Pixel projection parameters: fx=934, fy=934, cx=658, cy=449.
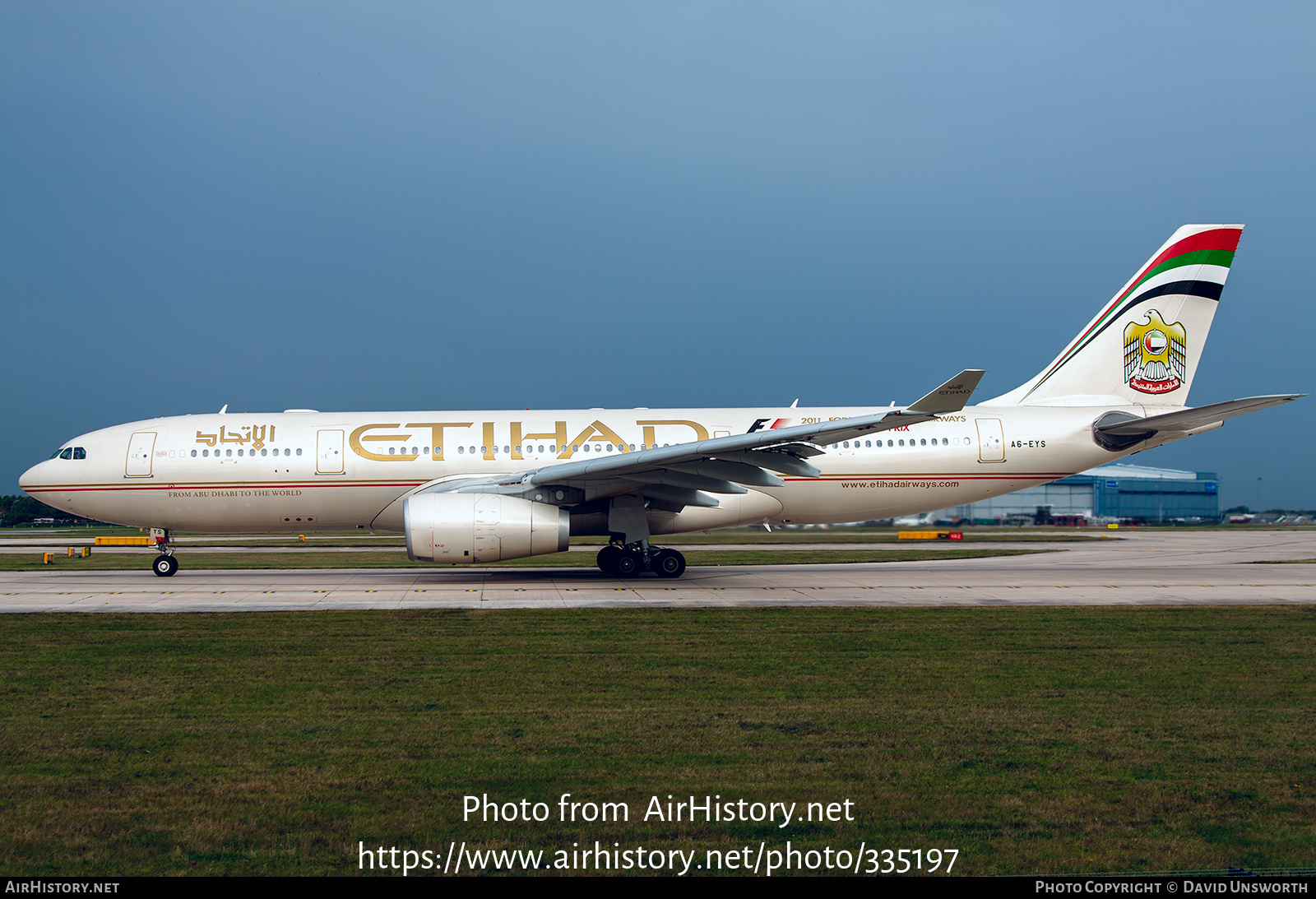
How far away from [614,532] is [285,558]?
13028 mm

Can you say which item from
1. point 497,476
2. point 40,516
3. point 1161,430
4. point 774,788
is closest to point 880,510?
point 1161,430

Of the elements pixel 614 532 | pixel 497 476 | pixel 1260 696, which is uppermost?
pixel 497 476

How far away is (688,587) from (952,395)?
5.54 meters

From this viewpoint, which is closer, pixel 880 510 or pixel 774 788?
pixel 774 788

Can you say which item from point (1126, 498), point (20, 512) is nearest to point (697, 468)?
point (20, 512)

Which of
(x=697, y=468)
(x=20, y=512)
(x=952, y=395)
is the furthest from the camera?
(x=20, y=512)

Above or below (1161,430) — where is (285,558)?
below

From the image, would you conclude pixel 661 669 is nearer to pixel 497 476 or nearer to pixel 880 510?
pixel 497 476

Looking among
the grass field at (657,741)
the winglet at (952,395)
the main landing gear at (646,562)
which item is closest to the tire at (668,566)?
the main landing gear at (646,562)

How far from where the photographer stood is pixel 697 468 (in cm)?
1708

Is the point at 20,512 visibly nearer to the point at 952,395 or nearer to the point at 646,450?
the point at 646,450

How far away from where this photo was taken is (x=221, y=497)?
19.6 metres

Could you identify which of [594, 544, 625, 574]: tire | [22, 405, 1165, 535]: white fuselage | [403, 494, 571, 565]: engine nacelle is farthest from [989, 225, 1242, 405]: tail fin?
[403, 494, 571, 565]: engine nacelle

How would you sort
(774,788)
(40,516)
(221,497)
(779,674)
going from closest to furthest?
(774,788) → (779,674) → (221,497) → (40,516)
